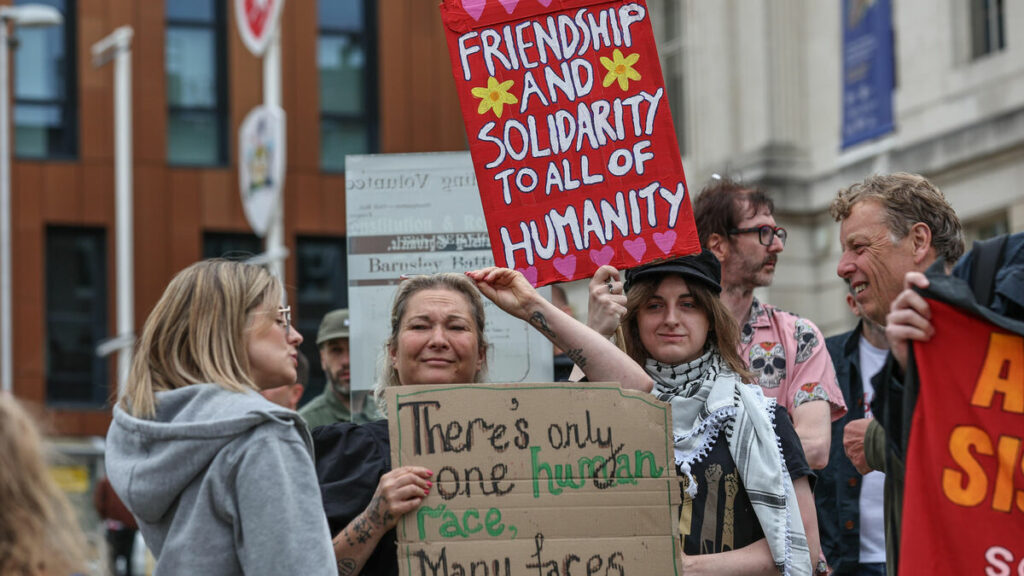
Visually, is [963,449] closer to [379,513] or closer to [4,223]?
[379,513]

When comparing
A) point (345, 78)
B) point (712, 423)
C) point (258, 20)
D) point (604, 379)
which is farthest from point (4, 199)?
point (712, 423)

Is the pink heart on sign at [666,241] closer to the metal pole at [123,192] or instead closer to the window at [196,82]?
the metal pole at [123,192]

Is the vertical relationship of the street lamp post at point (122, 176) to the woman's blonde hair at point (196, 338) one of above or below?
above

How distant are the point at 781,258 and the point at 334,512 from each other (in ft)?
57.8

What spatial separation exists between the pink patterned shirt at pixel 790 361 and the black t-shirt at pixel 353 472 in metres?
1.44

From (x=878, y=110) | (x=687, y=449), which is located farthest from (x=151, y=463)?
(x=878, y=110)

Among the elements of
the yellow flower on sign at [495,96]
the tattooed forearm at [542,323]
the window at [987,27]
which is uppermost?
the window at [987,27]

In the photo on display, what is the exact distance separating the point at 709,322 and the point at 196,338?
161 centimetres

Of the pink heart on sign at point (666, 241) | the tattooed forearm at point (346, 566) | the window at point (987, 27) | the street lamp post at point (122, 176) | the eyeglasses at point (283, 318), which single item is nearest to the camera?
the eyeglasses at point (283, 318)

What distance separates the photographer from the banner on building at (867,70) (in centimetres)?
1834

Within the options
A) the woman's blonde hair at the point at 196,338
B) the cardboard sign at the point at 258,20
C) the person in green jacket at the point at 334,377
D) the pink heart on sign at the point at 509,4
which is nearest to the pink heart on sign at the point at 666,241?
the pink heart on sign at the point at 509,4

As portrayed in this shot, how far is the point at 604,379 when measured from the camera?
452cm

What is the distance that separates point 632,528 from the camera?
13.6ft

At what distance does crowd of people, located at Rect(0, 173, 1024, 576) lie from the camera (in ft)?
12.0
